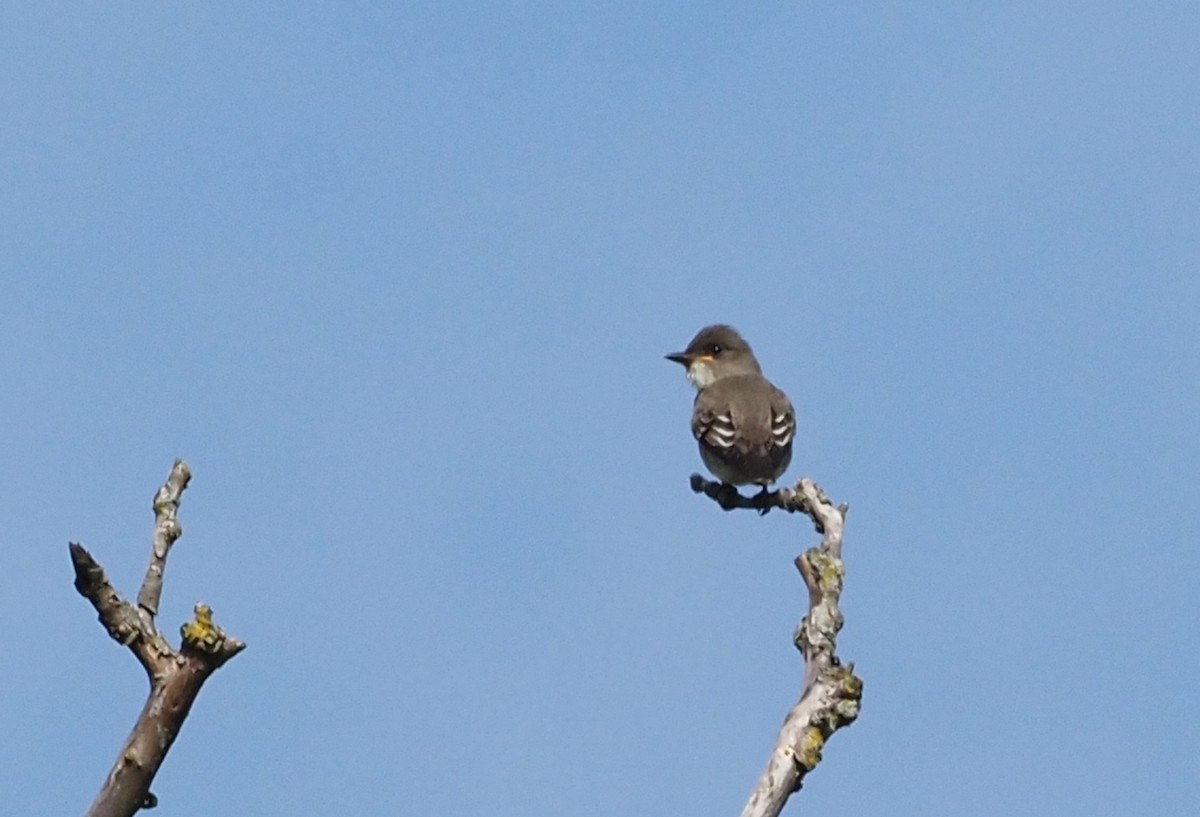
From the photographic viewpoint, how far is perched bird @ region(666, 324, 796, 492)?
13438mm

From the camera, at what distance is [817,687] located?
5809mm

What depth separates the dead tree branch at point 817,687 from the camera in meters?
5.11

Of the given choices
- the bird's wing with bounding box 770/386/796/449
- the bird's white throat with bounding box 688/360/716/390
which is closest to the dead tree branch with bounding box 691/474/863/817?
the bird's wing with bounding box 770/386/796/449

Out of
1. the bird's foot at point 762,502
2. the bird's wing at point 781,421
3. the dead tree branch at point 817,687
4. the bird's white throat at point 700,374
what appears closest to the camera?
the dead tree branch at point 817,687

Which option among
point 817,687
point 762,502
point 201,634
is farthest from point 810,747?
point 762,502

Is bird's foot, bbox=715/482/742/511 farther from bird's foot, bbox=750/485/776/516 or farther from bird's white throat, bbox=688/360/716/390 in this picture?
bird's white throat, bbox=688/360/716/390

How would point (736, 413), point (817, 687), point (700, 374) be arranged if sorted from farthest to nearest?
1. point (700, 374)
2. point (736, 413)
3. point (817, 687)

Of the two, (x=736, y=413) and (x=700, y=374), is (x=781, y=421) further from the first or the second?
(x=700, y=374)

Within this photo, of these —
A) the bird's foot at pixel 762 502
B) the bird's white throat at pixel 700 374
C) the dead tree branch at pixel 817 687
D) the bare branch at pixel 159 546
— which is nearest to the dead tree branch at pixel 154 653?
the bare branch at pixel 159 546

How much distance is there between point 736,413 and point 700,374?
5.67ft

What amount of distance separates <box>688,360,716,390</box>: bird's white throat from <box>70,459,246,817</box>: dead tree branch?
10.0 meters

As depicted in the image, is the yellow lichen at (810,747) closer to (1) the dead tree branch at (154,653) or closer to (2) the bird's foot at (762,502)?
(1) the dead tree branch at (154,653)

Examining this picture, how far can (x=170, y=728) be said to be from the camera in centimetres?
496

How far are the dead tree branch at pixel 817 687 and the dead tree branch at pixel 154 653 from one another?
1552 millimetres
